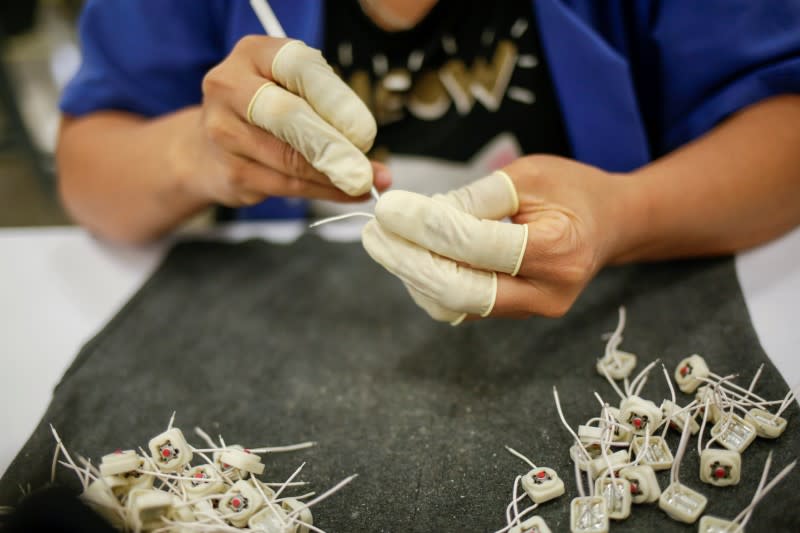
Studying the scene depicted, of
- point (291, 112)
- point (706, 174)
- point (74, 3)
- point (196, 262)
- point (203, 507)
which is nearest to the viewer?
point (203, 507)

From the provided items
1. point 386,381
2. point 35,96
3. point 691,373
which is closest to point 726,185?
point 691,373

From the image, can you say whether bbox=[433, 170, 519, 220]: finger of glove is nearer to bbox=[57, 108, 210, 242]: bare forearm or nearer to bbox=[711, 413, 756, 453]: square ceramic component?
bbox=[711, 413, 756, 453]: square ceramic component

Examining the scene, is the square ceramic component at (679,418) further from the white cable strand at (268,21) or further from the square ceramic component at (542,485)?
the white cable strand at (268,21)

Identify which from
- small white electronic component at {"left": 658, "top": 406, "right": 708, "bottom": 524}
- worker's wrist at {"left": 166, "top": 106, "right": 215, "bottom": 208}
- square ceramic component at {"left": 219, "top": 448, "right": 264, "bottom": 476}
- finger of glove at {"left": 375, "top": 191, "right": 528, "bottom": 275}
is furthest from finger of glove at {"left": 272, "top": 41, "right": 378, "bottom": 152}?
small white electronic component at {"left": 658, "top": 406, "right": 708, "bottom": 524}

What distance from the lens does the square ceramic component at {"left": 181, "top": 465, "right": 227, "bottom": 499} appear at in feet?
1.71

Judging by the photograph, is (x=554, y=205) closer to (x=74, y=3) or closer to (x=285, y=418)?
(x=285, y=418)

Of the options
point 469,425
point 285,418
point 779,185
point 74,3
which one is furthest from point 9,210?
point 779,185

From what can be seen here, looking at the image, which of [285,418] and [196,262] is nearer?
[285,418]

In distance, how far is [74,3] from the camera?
2316 millimetres

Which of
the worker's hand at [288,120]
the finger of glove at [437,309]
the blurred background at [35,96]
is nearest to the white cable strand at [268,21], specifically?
the worker's hand at [288,120]

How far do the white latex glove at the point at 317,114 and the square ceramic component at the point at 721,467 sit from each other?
0.42 meters

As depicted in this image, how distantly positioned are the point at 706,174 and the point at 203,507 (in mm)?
690

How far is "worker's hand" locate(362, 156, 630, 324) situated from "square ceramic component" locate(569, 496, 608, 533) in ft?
0.64

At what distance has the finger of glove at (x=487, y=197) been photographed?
612mm
